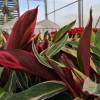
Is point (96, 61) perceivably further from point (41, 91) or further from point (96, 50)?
point (41, 91)

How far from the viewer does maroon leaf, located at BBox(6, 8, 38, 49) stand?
80cm

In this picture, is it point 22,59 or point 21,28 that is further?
point 21,28

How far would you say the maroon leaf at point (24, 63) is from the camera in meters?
0.68

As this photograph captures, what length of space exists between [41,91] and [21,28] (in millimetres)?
202

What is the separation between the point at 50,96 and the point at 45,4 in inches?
749

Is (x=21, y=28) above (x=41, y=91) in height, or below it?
above

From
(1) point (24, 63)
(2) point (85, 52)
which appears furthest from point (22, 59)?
(2) point (85, 52)

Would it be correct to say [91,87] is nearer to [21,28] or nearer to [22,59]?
[22,59]

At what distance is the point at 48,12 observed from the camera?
733 inches

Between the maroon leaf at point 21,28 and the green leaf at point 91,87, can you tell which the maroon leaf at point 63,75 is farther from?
the maroon leaf at point 21,28

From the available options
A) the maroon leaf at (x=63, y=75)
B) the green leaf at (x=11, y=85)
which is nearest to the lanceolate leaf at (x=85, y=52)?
the maroon leaf at (x=63, y=75)

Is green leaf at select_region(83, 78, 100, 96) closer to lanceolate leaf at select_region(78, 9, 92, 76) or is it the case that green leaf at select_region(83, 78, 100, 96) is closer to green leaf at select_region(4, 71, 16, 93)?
lanceolate leaf at select_region(78, 9, 92, 76)

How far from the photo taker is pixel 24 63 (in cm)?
68

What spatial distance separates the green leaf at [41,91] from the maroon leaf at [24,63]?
4cm
